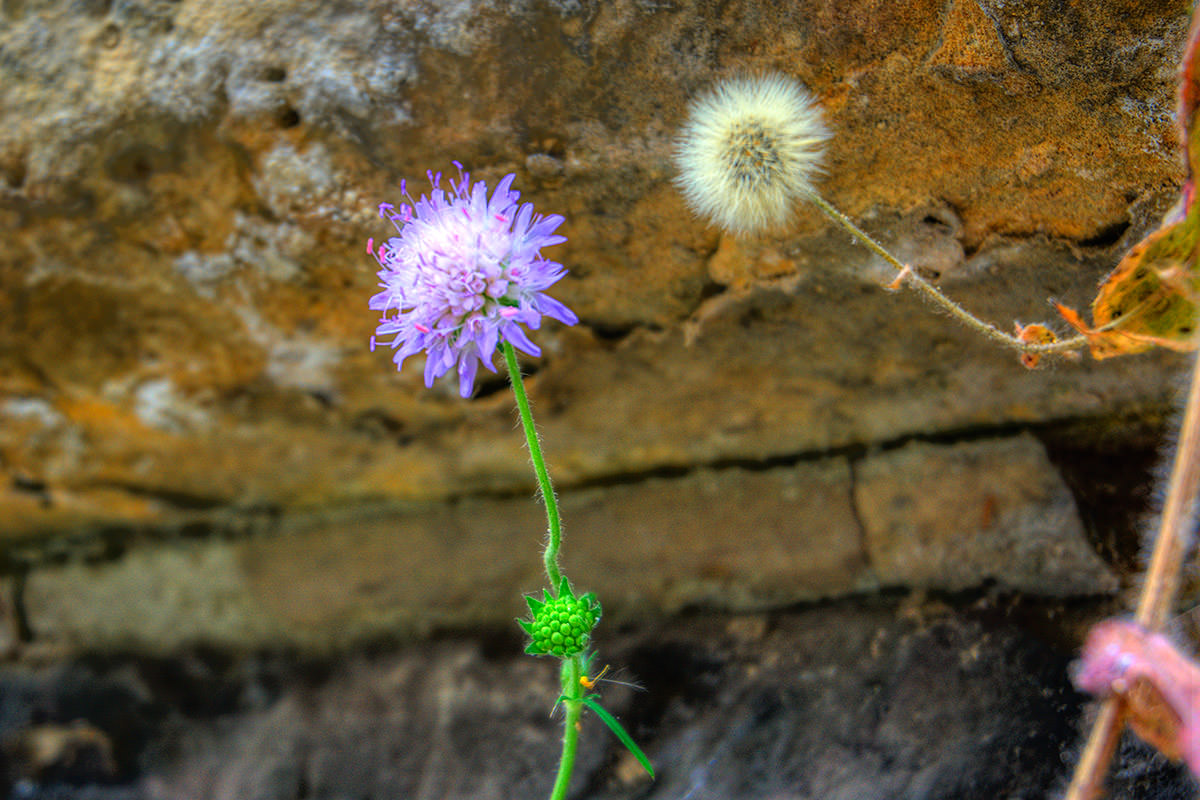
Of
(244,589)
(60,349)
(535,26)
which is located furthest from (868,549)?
(60,349)

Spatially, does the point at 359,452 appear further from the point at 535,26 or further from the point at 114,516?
the point at 535,26

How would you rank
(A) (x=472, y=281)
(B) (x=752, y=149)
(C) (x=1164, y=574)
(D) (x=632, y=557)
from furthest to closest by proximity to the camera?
1. (D) (x=632, y=557)
2. (B) (x=752, y=149)
3. (A) (x=472, y=281)
4. (C) (x=1164, y=574)

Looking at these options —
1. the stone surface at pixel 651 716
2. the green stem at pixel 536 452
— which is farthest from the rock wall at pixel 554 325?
the green stem at pixel 536 452

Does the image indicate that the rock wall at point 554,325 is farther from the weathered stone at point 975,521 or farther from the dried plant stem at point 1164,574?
the dried plant stem at point 1164,574

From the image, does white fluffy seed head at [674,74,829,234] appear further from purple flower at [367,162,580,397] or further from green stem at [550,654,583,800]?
green stem at [550,654,583,800]

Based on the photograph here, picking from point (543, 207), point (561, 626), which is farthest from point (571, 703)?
point (543, 207)

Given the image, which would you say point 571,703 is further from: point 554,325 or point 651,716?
point 554,325

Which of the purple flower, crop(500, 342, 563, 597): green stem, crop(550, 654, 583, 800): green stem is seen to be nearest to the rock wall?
the purple flower
